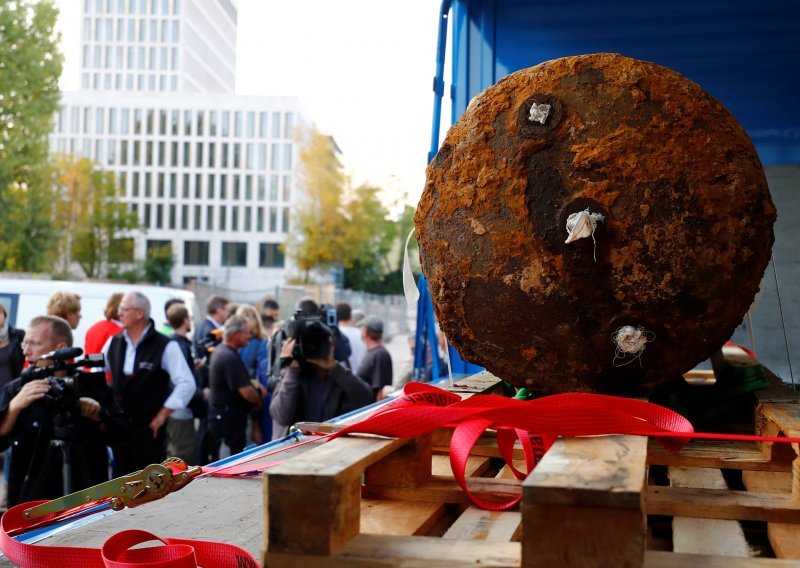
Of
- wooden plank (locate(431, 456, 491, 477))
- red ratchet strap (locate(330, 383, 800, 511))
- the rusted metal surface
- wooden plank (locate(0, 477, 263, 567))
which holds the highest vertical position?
the rusted metal surface

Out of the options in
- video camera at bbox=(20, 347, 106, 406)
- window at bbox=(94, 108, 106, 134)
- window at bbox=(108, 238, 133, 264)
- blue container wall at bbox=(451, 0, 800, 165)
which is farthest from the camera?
window at bbox=(94, 108, 106, 134)

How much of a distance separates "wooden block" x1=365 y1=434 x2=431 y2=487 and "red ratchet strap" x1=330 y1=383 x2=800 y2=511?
14 centimetres

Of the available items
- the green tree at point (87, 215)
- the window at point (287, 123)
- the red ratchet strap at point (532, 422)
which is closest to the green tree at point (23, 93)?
the green tree at point (87, 215)

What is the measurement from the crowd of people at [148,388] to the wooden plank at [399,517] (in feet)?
9.77

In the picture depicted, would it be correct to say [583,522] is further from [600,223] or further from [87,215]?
[87,215]

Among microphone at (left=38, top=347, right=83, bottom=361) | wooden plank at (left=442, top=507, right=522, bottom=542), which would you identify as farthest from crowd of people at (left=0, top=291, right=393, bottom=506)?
wooden plank at (left=442, top=507, right=522, bottom=542)

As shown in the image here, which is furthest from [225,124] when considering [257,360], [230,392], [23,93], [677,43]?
[677,43]

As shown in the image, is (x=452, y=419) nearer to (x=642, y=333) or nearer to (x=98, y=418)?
(x=642, y=333)

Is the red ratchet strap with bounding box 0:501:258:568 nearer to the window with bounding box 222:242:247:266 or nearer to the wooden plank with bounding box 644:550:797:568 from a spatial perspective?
the wooden plank with bounding box 644:550:797:568

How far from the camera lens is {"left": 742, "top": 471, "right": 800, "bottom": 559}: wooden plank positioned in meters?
1.93

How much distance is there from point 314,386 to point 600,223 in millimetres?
3912

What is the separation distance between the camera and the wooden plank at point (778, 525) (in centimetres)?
193

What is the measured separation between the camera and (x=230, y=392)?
26.2 feet

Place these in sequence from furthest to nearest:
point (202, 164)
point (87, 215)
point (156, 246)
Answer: point (202, 164) → point (156, 246) → point (87, 215)
